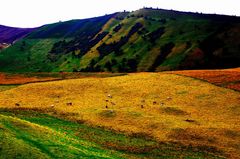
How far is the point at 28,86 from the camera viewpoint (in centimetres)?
6775

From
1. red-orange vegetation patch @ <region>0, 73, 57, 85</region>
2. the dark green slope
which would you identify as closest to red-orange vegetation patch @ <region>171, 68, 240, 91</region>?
red-orange vegetation patch @ <region>0, 73, 57, 85</region>

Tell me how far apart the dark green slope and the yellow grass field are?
154ft

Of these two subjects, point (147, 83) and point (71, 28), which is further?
point (71, 28)

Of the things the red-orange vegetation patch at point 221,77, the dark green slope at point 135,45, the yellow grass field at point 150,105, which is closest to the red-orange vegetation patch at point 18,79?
the yellow grass field at point 150,105

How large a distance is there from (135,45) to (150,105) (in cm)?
8238

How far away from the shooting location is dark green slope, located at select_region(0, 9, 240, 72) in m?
117

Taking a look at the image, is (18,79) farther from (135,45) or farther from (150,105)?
(135,45)

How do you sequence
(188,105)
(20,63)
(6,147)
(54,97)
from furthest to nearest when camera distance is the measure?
(20,63)
(54,97)
(188,105)
(6,147)

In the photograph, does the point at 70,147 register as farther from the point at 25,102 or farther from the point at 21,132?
the point at 25,102

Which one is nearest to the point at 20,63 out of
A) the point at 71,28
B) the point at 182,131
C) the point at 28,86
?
the point at 71,28

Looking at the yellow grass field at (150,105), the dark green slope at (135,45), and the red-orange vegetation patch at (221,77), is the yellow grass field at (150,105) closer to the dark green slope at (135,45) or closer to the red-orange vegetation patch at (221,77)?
the red-orange vegetation patch at (221,77)

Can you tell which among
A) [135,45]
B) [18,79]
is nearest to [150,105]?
[18,79]

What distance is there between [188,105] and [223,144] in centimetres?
1517

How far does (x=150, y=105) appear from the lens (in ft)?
182
